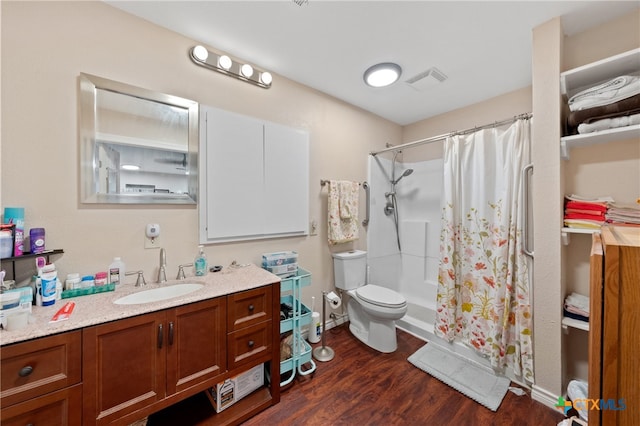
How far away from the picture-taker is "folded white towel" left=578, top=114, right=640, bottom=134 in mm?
1286

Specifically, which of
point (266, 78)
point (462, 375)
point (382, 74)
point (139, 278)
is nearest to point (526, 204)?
point (462, 375)

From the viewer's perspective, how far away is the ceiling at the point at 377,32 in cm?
139

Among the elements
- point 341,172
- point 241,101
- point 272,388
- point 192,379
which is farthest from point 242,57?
point 272,388

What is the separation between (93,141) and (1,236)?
0.61 meters

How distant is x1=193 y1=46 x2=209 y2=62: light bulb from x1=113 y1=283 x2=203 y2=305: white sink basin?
156 centimetres

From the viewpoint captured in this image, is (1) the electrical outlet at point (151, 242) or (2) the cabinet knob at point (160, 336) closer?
(2) the cabinet knob at point (160, 336)

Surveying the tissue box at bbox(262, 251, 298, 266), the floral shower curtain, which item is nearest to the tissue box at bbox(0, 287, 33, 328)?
the tissue box at bbox(262, 251, 298, 266)

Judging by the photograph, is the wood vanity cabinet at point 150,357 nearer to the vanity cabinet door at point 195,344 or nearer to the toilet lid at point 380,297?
the vanity cabinet door at point 195,344

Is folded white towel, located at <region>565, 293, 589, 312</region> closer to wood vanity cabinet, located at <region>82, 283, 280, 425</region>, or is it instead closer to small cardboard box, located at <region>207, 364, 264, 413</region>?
wood vanity cabinet, located at <region>82, 283, 280, 425</region>

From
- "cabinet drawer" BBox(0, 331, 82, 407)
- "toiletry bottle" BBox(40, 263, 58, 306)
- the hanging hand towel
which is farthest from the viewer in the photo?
the hanging hand towel

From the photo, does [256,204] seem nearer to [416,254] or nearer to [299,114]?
[299,114]

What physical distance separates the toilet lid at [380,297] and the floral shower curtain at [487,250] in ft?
1.44

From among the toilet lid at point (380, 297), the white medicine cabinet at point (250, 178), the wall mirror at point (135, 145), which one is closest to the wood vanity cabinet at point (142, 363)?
the white medicine cabinet at point (250, 178)

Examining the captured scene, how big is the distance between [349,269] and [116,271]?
1822 millimetres
